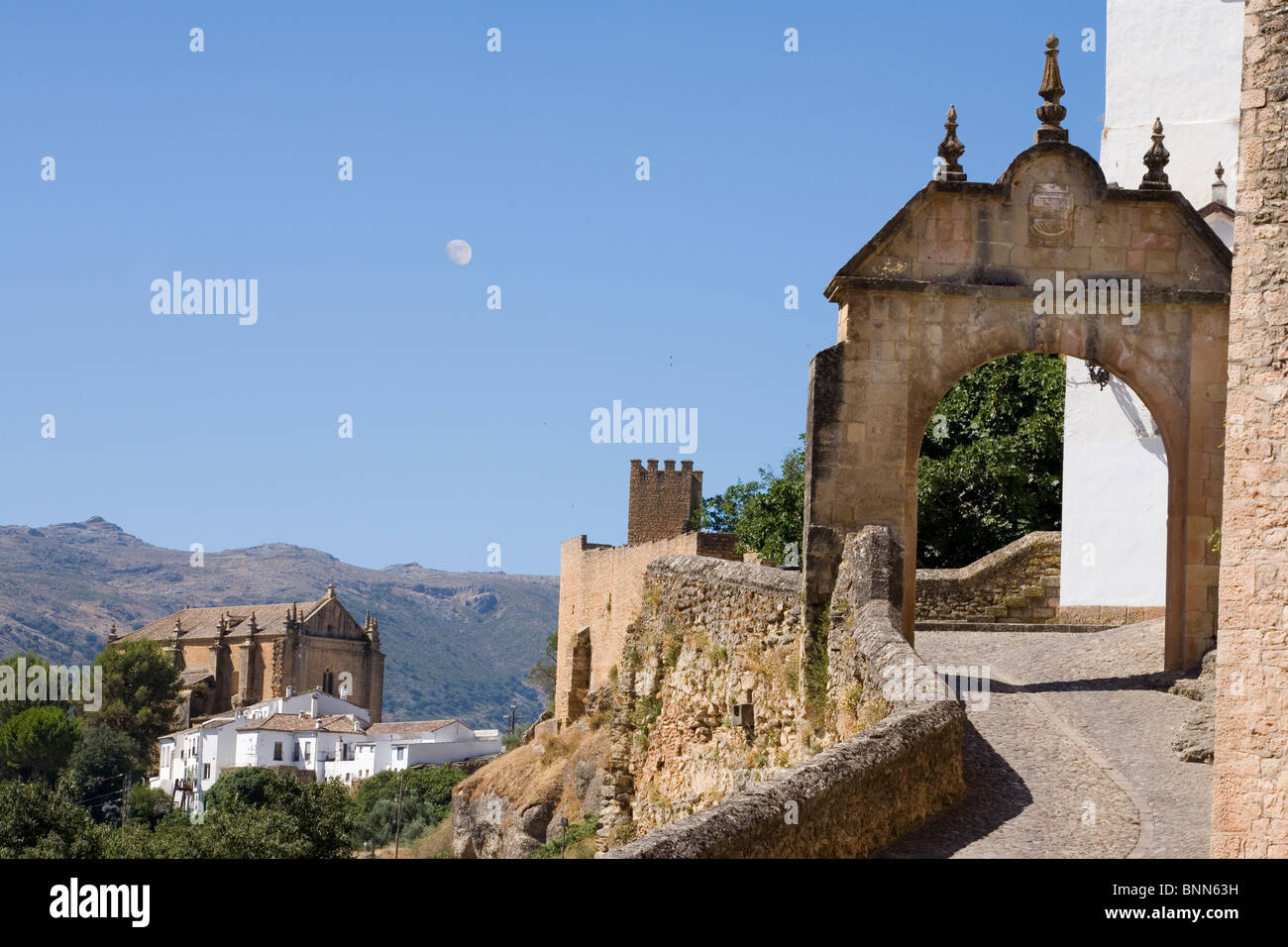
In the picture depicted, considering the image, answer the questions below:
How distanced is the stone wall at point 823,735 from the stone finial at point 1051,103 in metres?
3.82

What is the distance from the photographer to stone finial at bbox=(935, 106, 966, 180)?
49.8 feet

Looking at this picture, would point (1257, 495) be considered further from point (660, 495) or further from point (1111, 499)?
point (660, 495)

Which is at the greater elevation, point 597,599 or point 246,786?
point 597,599

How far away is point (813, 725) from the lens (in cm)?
1419

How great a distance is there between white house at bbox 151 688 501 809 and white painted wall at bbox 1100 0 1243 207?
78201mm

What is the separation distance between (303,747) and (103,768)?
11.6 metres

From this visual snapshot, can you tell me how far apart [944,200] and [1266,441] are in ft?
24.4

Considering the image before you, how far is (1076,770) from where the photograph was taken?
11508mm

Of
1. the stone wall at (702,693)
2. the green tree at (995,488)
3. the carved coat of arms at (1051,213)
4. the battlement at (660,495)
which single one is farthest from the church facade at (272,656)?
the carved coat of arms at (1051,213)

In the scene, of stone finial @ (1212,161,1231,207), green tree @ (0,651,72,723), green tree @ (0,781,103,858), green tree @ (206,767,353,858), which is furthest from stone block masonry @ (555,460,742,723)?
green tree @ (0,651,72,723)

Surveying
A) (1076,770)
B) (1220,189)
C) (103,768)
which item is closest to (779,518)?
(1220,189)

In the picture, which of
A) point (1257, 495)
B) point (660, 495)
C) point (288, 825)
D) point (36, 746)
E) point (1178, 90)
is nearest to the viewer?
point (1257, 495)

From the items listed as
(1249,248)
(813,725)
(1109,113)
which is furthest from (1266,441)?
(1109,113)

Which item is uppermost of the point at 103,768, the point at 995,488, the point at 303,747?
the point at 995,488
